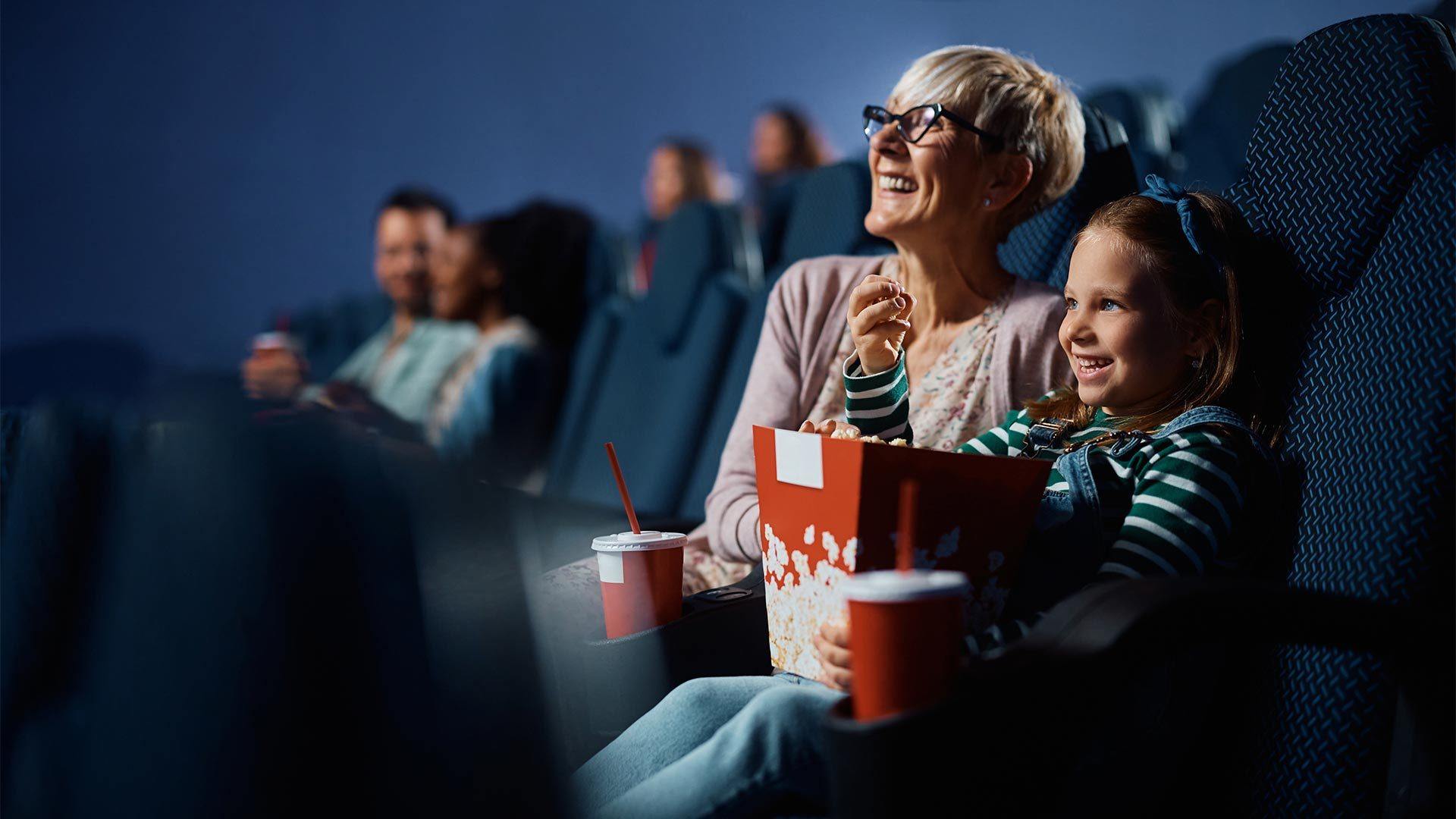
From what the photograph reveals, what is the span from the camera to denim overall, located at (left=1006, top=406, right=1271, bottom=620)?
0.87 meters

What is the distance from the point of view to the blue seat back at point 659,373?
2.04 meters

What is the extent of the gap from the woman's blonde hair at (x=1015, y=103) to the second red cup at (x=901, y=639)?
29.3 inches

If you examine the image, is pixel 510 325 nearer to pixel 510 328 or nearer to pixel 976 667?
pixel 510 328

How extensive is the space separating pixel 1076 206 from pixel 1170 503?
1.65 feet

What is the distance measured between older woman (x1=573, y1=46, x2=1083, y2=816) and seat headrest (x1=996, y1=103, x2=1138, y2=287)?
0.05ft

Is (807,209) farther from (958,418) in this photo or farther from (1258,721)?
(1258,721)

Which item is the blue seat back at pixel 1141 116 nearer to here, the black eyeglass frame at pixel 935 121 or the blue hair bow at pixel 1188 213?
the black eyeglass frame at pixel 935 121

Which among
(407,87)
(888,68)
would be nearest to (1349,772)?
(888,68)

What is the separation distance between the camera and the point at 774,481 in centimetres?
84

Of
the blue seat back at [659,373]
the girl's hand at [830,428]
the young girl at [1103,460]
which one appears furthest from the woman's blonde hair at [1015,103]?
the blue seat back at [659,373]

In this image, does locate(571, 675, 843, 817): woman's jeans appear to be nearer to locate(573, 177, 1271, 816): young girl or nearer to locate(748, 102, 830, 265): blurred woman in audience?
locate(573, 177, 1271, 816): young girl

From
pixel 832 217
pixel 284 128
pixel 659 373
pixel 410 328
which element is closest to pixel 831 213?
pixel 832 217

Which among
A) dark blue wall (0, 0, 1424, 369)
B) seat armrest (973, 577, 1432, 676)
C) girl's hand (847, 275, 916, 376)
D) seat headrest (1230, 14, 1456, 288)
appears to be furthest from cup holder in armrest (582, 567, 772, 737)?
dark blue wall (0, 0, 1424, 369)

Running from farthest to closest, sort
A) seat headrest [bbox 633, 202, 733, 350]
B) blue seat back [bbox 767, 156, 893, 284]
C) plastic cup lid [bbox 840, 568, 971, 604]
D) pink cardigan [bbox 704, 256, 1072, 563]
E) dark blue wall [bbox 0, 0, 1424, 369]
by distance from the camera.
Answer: dark blue wall [bbox 0, 0, 1424, 369], seat headrest [bbox 633, 202, 733, 350], blue seat back [bbox 767, 156, 893, 284], pink cardigan [bbox 704, 256, 1072, 563], plastic cup lid [bbox 840, 568, 971, 604]
